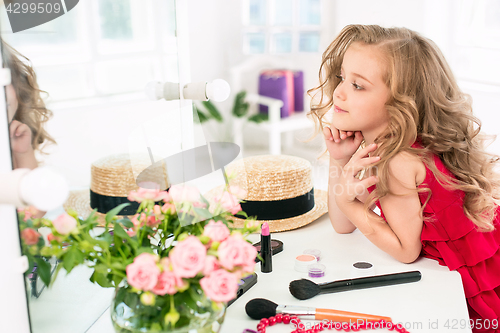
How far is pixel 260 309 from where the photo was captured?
0.70 m

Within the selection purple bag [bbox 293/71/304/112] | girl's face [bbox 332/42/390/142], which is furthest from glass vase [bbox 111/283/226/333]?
purple bag [bbox 293/71/304/112]

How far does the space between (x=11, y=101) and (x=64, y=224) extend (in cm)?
15

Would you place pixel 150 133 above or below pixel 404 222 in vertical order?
→ above

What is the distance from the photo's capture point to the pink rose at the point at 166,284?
49 cm

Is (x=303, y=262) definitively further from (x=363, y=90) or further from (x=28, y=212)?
(x=28, y=212)

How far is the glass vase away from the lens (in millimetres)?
515

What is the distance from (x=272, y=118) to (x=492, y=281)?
6.57ft

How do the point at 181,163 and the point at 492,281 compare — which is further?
the point at 492,281

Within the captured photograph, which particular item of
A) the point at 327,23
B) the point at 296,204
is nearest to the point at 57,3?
the point at 296,204

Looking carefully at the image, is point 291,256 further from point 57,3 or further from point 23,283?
point 57,3

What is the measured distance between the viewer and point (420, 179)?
95 centimetres

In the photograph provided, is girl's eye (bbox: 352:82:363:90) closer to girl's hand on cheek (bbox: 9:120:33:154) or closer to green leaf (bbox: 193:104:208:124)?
green leaf (bbox: 193:104:208:124)

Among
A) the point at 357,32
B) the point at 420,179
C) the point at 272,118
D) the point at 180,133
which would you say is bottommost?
the point at 272,118

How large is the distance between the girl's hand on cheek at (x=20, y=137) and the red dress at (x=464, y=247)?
75 cm
